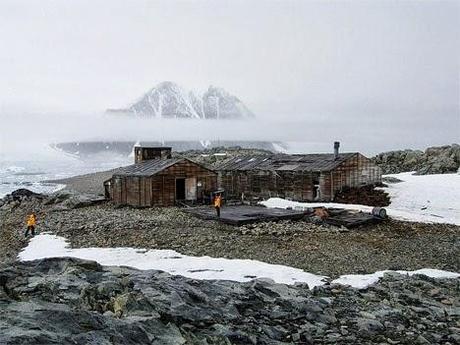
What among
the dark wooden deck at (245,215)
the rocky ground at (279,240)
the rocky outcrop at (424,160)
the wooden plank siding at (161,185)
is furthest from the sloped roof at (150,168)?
the rocky outcrop at (424,160)

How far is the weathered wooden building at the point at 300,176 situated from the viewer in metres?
38.3

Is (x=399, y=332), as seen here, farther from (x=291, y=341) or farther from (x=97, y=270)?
(x=97, y=270)

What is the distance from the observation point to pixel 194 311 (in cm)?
1058

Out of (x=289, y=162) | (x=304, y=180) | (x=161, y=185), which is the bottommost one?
(x=161, y=185)

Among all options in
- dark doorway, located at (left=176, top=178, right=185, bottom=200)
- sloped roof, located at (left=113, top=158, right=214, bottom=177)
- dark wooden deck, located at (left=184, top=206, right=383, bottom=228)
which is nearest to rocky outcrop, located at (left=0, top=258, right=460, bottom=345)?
dark wooden deck, located at (left=184, top=206, right=383, bottom=228)

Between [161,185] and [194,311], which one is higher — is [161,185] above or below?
above

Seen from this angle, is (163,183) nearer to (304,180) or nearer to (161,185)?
(161,185)

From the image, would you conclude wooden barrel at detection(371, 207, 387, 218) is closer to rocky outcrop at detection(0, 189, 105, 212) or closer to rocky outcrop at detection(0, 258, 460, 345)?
rocky outcrop at detection(0, 258, 460, 345)

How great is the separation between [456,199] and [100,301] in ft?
107

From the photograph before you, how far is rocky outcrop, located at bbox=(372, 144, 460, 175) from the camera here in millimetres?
51188

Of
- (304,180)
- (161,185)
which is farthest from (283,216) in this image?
(161,185)

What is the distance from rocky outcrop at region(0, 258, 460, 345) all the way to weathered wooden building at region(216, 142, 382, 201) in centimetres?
2351

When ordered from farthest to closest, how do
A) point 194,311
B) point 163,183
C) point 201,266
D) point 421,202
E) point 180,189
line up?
point 180,189, point 163,183, point 421,202, point 201,266, point 194,311

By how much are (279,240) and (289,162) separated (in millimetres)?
19222
